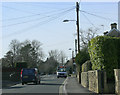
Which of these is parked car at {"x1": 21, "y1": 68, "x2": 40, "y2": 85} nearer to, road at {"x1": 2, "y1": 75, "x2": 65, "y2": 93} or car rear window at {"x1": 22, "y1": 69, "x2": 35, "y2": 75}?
car rear window at {"x1": 22, "y1": 69, "x2": 35, "y2": 75}

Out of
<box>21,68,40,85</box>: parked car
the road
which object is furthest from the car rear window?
Answer: the road

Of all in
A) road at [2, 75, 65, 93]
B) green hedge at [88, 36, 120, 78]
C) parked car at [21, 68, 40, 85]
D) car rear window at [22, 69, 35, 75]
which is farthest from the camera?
car rear window at [22, 69, 35, 75]

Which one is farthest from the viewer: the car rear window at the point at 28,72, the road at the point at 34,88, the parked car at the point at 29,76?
the car rear window at the point at 28,72

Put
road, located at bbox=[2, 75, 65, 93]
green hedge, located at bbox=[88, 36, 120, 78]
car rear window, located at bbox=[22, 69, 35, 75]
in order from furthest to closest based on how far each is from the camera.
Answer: car rear window, located at bbox=[22, 69, 35, 75] → road, located at bbox=[2, 75, 65, 93] → green hedge, located at bbox=[88, 36, 120, 78]

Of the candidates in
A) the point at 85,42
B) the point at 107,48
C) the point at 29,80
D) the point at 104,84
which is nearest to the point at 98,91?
the point at 104,84

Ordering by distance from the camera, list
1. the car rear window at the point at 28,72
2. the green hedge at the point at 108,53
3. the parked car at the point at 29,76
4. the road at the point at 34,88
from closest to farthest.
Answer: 1. the green hedge at the point at 108,53
2. the road at the point at 34,88
3. the parked car at the point at 29,76
4. the car rear window at the point at 28,72

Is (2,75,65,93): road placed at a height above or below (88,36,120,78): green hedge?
below

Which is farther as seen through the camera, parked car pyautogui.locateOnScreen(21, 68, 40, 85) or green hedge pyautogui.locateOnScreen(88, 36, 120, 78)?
parked car pyautogui.locateOnScreen(21, 68, 40, 85)

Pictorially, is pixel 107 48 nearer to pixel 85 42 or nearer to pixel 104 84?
pixel 104 84

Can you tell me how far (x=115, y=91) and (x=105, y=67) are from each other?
1.61 m

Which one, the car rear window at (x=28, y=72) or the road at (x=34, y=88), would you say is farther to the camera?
the car rear window at (x=28, y=72)

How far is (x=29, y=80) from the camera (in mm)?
26375

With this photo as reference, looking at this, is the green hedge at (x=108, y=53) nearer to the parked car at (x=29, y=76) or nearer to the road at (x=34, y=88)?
the road at (x=34, y=88)

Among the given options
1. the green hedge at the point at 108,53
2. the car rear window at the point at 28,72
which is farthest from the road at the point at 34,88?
the green hedge at the point at 108,53
